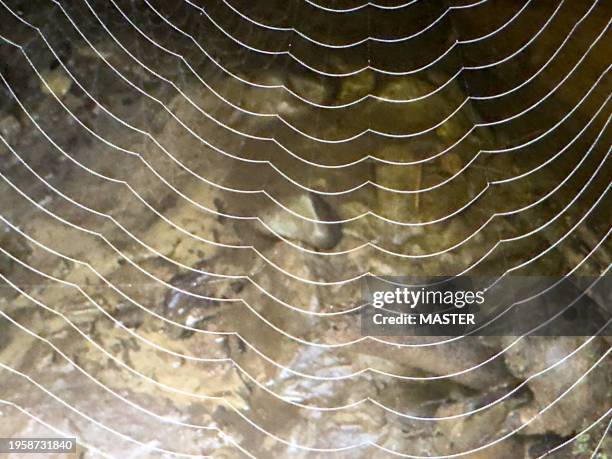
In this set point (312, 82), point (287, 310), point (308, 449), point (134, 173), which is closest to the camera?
point (308, 449)

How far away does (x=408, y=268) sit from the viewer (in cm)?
114

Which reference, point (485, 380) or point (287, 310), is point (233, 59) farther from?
point (485, 380)

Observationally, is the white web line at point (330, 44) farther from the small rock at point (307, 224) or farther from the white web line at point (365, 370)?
the white web line at point (365, 370)

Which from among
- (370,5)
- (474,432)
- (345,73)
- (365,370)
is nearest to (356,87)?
(345,73)

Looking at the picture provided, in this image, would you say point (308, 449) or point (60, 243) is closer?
point (308, 449)

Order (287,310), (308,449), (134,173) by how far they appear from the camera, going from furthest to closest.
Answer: (134,173) < (287,310) < (308,449)

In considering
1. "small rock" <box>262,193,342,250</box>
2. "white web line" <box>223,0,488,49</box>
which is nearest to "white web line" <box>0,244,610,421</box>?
"small rock" <box>262,193,342,250</box>

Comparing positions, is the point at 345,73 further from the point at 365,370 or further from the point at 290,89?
the point at 365,370

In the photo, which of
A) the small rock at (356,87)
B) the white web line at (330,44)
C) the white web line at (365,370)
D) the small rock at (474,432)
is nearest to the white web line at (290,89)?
the small rock at (356,87)

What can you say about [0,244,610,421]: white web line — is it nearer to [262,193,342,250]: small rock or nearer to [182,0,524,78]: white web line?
[262,193,342,250]: small rock

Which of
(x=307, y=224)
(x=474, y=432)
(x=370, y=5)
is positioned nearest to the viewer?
(x=474, y=432)

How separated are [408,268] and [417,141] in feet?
0.84

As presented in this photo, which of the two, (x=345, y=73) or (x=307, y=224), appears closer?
(x=307, y=224)

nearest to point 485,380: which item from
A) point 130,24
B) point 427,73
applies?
point 427,73
